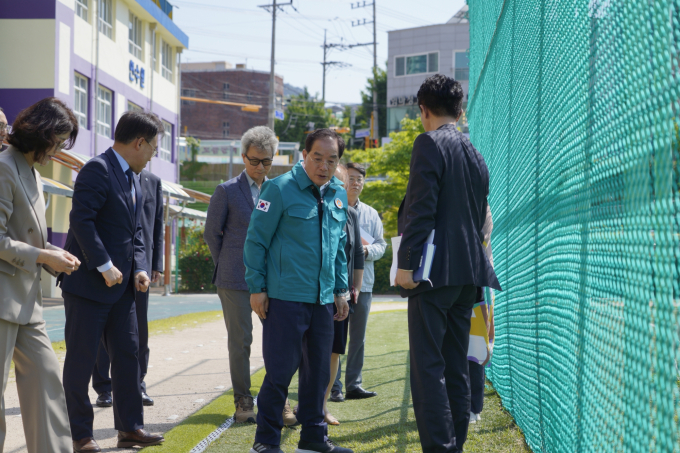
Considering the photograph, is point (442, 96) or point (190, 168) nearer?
point (442, 96)

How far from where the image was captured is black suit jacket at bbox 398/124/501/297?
11.4 ft

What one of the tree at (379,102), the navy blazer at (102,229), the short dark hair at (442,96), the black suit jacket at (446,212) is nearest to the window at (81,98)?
the navy blazer at (102,229)

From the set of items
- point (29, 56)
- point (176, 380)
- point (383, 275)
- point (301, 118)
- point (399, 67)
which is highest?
point (399, 67)

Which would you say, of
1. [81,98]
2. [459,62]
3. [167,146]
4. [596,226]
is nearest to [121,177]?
[596,226]

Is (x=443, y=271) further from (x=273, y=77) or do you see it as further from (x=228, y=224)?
(x=273, y=77)

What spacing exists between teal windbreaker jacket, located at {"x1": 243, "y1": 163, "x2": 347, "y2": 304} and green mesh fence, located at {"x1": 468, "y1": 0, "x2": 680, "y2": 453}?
4.20ft

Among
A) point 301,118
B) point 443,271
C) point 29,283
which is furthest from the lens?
point 301,118

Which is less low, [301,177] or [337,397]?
[301,177]

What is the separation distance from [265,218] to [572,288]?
184 centimetres

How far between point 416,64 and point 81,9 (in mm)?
33986

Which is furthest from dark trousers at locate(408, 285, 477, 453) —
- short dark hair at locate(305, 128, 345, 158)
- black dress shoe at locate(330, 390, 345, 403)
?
black dress shoe at locate(330, 390, 345, 403)

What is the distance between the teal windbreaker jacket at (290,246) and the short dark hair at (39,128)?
3.94ft

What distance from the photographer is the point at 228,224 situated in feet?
17.2

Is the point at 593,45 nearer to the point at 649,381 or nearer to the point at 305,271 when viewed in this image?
the point at 649,381
